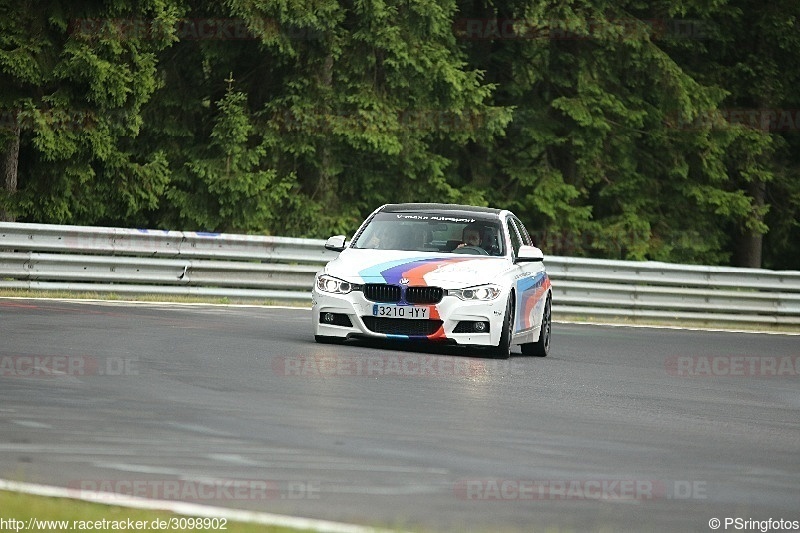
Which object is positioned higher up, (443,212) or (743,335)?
(443,212)

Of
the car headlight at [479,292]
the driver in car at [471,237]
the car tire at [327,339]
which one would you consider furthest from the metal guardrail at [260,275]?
the car headlight at [479,292]

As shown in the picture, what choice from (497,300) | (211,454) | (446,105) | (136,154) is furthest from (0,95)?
(211,454)

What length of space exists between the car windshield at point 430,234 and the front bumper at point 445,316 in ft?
3.88

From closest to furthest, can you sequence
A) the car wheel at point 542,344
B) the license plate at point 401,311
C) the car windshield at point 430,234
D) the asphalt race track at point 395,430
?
the asphalt race track at point 395,430 < the license plate at point 401,311 < the car windshield at point 430,234 < the car wheel at point 542,344

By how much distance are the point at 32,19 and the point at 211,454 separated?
2039cm

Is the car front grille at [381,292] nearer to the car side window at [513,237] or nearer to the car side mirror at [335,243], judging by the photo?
the car side mirror at [335,243]

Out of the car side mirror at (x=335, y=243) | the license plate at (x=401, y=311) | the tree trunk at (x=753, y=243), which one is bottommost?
the tree trunk at (x=753, y=243)

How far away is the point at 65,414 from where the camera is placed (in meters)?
9.68

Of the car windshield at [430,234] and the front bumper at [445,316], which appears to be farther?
the car windshield at [430,234]

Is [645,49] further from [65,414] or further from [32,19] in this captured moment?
[65,414]

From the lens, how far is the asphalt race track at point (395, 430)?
7254 millimetres

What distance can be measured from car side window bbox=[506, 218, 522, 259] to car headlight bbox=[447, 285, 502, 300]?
4.10ft

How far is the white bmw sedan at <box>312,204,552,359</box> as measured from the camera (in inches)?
609

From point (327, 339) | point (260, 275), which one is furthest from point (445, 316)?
point (260, 275)
